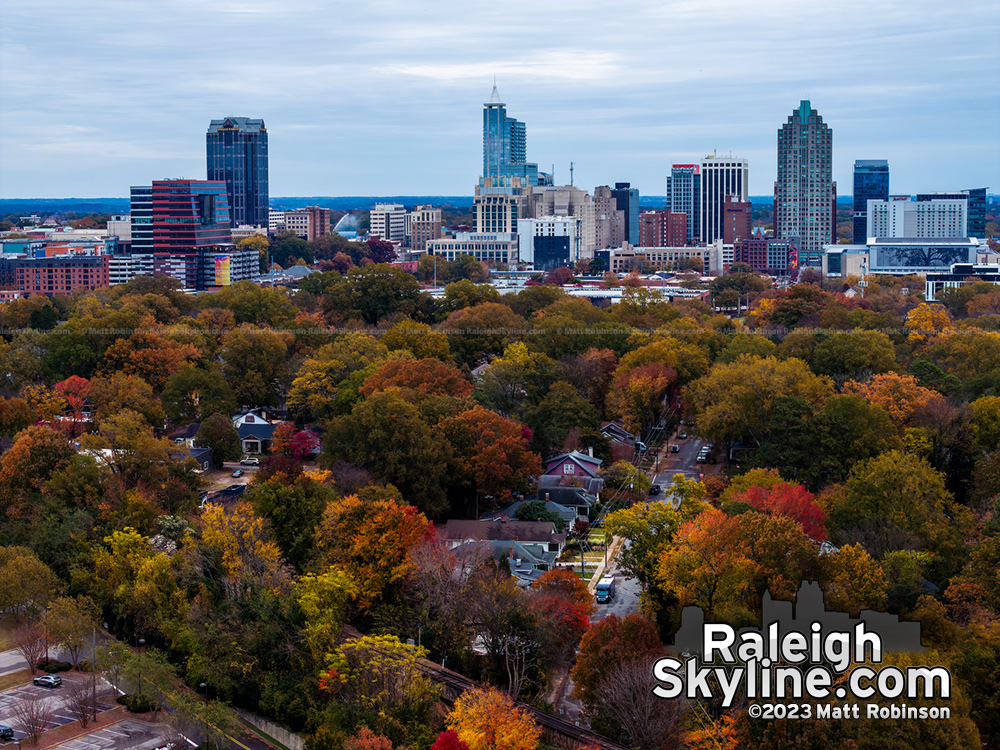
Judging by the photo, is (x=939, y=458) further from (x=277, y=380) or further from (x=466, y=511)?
(x=277, y=380)

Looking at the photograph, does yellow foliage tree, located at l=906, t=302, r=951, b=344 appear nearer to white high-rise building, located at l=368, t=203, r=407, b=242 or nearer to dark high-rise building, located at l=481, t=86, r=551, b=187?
white high-rise building, located at l=368, t=203, r=407, b=242

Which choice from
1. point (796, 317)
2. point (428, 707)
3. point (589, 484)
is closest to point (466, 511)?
point (589, 484)

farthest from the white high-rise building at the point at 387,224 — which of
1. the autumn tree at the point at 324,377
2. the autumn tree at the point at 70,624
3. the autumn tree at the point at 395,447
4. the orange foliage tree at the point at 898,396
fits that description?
the autumn tree at the point at 70,624

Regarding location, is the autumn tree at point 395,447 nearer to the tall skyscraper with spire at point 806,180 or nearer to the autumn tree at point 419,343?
the autumn tree at point 419,343

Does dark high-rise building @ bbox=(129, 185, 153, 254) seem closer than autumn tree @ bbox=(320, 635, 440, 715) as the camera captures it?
No

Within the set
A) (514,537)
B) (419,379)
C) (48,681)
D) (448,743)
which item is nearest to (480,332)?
(419,379)

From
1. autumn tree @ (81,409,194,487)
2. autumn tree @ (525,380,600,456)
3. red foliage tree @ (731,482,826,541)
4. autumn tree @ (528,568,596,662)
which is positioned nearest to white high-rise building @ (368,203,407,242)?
autumn tree @ (525,380,600,456)

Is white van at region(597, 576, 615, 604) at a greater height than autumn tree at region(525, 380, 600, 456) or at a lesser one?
lesser
